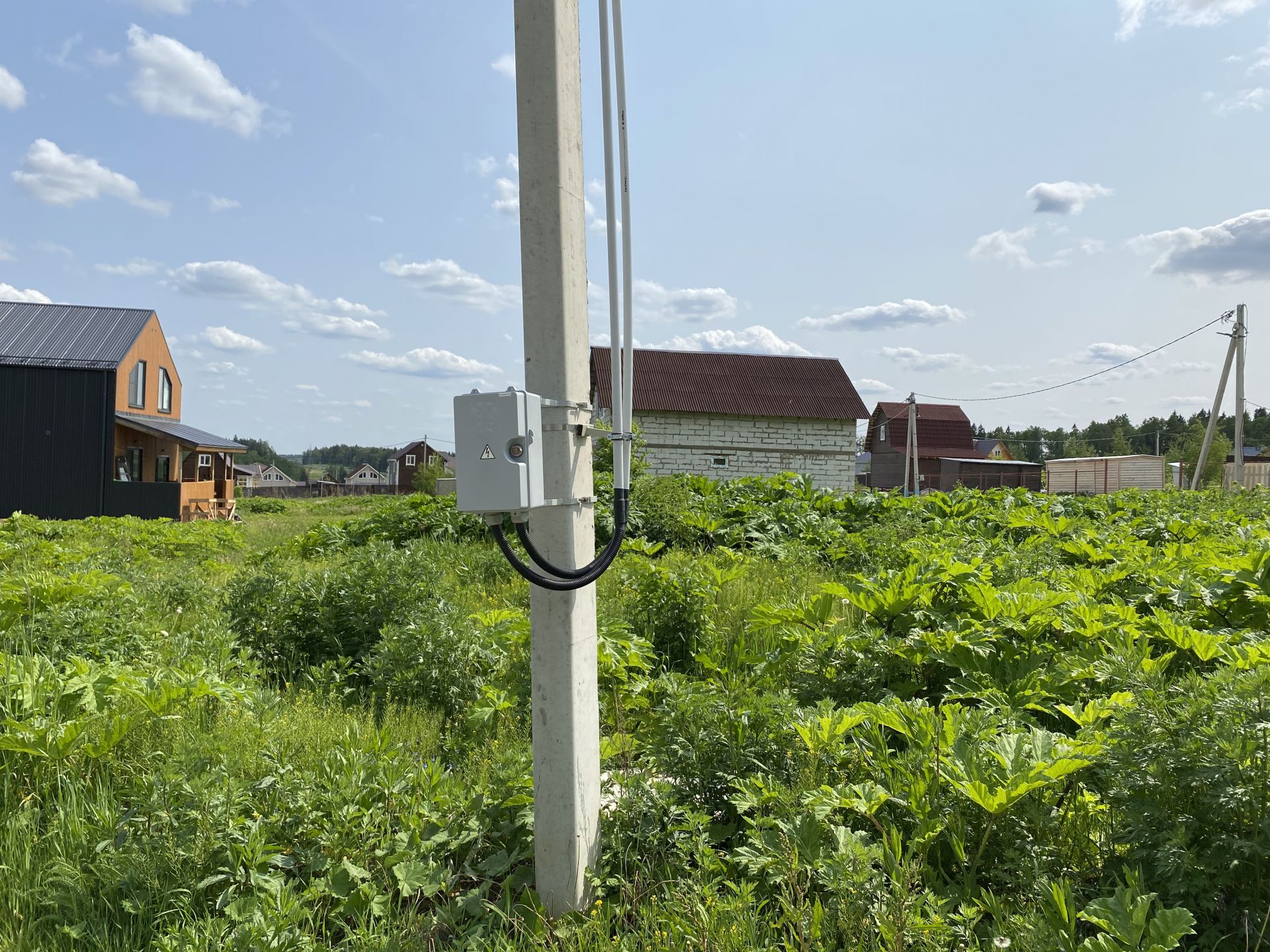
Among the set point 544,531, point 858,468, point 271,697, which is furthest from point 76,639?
point 858,468

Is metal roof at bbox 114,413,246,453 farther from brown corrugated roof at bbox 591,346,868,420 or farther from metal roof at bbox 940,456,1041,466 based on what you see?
metal roof at bbox 940,456,1041,466

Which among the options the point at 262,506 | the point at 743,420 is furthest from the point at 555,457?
the point at 262,506

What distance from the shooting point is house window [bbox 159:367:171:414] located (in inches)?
1345

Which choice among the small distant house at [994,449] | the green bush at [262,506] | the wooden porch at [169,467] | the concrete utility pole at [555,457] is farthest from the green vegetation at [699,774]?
the small distant house at [994,449]

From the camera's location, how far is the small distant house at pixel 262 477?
71625 mm

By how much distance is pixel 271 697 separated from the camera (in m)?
3.91

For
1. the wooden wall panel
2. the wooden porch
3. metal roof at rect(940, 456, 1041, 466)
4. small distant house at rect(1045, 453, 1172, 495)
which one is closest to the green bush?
the wooden porch

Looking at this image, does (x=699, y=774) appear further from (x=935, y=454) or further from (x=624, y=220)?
(x=935, y=454)

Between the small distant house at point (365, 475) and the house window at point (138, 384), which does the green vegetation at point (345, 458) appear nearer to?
the small distant house at point (365, 475)

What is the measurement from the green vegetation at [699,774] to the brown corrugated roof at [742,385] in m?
20.0

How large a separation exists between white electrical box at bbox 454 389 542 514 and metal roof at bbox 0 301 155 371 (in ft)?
93.7

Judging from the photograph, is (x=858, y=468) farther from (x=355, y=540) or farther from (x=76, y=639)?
(x=76, y=639)

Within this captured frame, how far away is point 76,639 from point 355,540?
680 centimetres

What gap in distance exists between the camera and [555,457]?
8.15 feet
